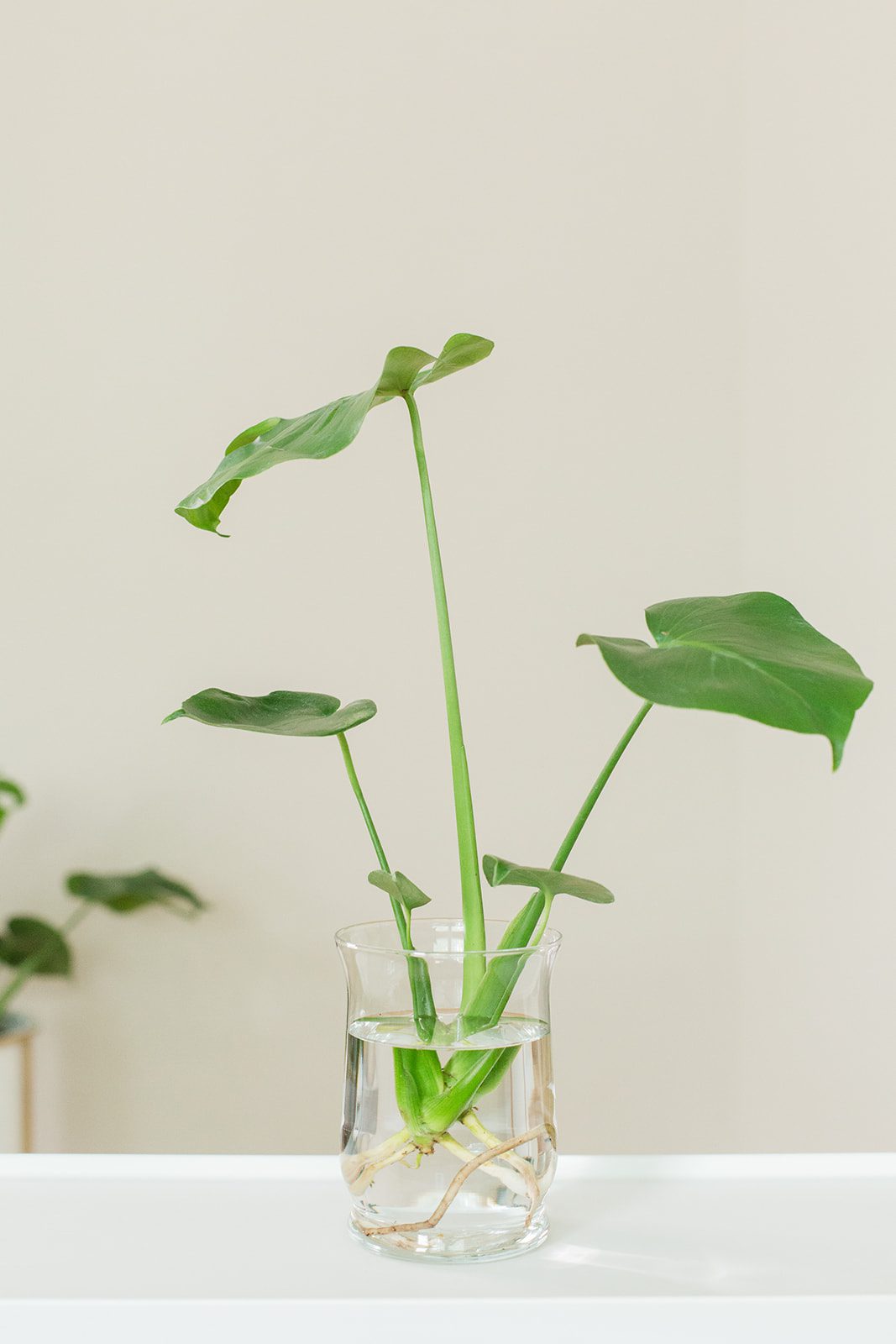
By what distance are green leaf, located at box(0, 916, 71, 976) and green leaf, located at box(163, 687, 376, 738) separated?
1.33m

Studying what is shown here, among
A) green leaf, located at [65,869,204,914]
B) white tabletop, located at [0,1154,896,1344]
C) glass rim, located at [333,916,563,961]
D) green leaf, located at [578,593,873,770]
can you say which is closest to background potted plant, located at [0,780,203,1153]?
green leaf, located at [65,869,204,914]

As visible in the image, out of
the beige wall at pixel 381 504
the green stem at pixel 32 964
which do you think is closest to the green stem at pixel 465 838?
the beige wall at pixel 381 504

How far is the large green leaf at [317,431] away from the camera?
20.4 inches

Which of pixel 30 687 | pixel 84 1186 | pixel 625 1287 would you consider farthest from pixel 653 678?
pixel 30 687

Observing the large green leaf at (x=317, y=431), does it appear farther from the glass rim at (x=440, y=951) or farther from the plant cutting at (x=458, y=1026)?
the glass rim at (x=440, y=951)

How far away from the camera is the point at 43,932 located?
1.79 m

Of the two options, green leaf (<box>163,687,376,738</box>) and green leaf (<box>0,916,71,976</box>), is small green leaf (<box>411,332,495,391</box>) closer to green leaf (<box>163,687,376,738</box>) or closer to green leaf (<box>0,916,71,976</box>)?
green leaf (<box>163,687,376,738</box>)

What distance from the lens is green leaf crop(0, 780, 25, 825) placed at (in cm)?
173

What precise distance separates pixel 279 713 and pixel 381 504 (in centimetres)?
130

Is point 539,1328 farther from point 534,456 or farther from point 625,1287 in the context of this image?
point 534,456

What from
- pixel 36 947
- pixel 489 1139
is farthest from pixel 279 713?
pixel 36 947

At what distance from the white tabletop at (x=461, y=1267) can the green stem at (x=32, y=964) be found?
1222mm

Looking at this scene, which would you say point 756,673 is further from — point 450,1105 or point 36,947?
point 36,947

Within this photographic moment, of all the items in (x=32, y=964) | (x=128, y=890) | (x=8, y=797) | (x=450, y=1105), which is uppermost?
(x=450, y=1105)
